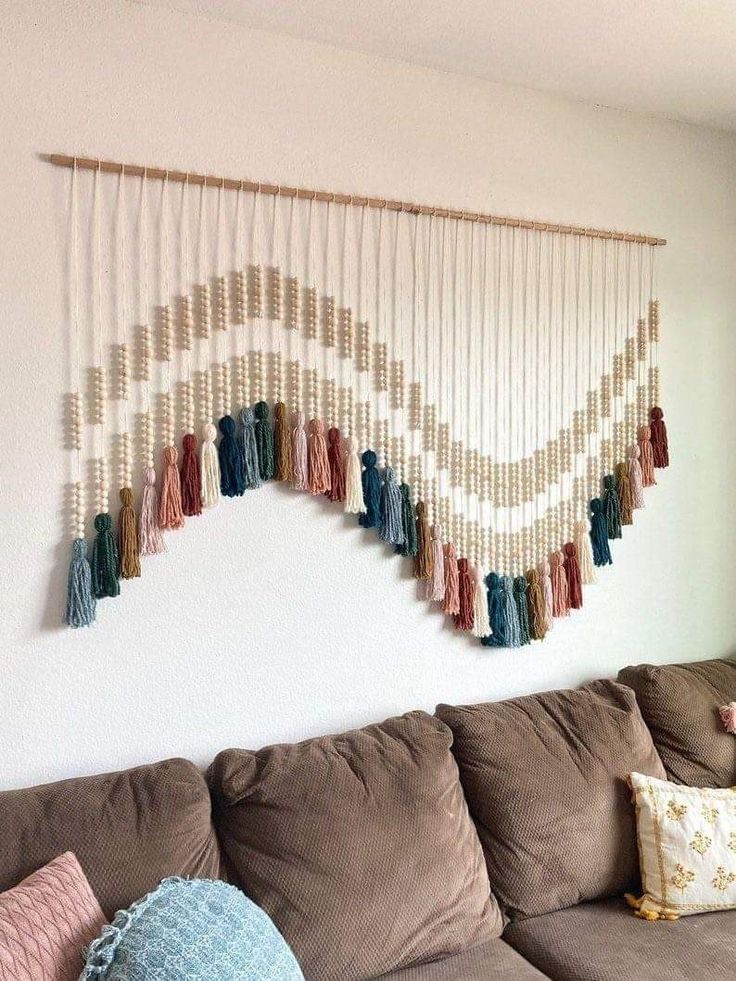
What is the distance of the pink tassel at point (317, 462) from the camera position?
199 cm

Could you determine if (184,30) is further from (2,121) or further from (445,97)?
(445,97)

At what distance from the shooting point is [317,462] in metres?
1.99

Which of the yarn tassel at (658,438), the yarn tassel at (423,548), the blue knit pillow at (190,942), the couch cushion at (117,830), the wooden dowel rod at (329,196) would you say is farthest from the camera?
the yarn tassel at (658,438)

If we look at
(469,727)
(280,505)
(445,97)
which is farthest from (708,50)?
(469,727)

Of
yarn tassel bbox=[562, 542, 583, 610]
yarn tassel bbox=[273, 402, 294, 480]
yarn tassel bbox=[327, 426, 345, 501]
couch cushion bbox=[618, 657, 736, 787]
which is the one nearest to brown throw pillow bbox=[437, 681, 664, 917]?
couch cushion bbox=[618, 657, 736, 787]

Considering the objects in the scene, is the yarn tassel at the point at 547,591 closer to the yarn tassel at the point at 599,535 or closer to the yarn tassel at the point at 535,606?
the yarn tassel at the point at 535,606

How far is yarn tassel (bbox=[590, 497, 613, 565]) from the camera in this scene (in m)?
2.40

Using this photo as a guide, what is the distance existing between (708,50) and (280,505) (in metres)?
1.46

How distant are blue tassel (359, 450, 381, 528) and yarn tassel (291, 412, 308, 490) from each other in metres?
0.16

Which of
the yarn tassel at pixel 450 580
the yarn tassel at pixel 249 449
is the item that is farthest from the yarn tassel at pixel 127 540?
the yarn tassel at pixel 450 580

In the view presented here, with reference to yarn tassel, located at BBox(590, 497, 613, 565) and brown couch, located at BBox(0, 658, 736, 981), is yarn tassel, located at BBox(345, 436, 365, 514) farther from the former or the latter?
yarn tassel, located at BBox(590, 497, 613, 565)

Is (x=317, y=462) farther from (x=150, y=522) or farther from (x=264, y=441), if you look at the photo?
(x=150, y=522)

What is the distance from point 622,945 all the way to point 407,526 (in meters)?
1.00

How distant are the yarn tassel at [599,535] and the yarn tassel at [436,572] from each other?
1.62ft
